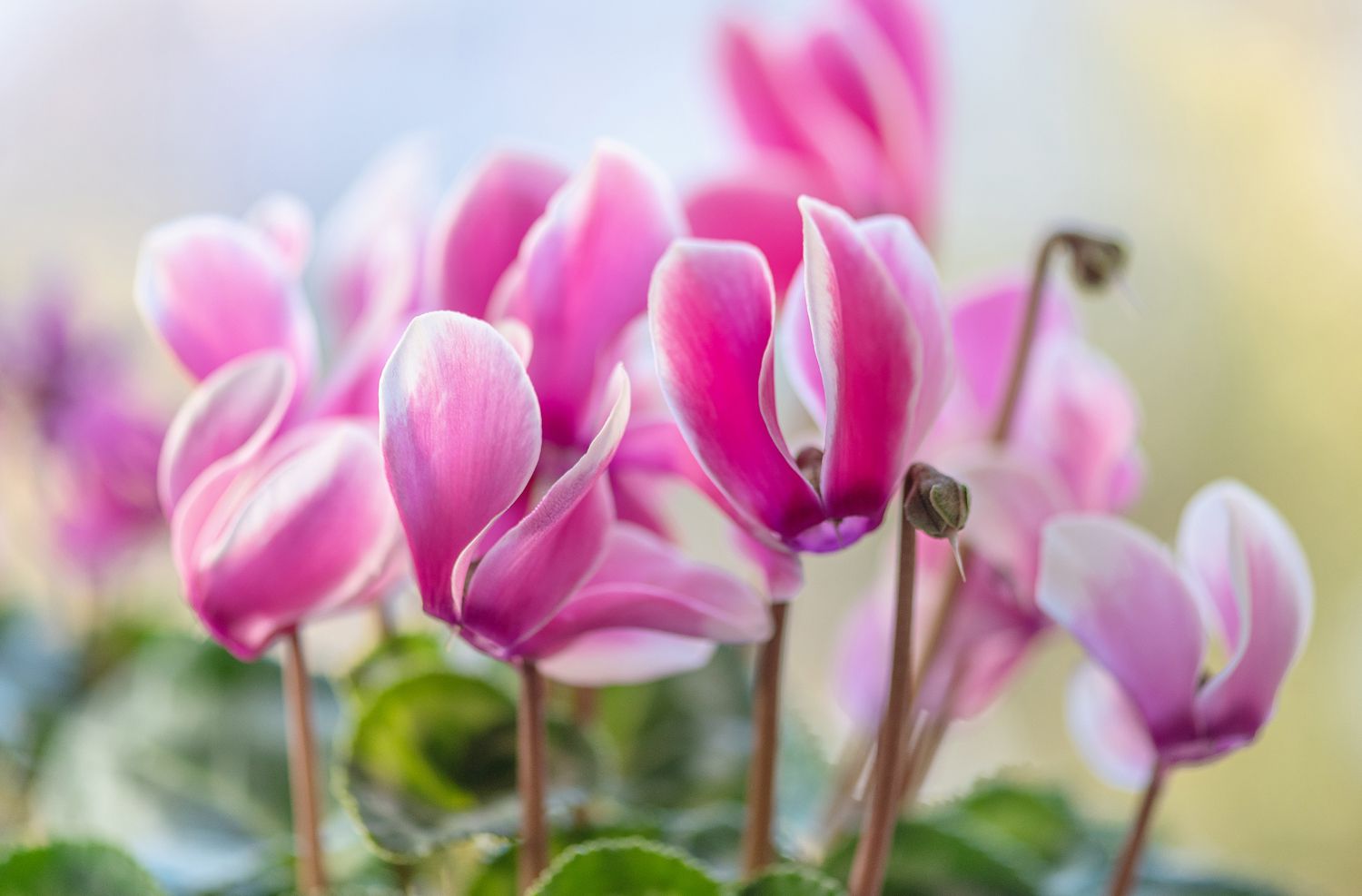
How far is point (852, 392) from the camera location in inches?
10.4

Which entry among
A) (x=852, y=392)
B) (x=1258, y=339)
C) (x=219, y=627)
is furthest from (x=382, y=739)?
(x=1258, y=339)

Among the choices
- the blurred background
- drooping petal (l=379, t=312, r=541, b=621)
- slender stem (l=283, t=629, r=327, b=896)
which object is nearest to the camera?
drooping petal (l=379, t=312, r=541, b=621)

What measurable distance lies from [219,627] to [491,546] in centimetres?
8

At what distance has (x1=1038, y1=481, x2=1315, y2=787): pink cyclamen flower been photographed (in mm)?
313

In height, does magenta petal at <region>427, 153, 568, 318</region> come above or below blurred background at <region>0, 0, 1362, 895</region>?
above

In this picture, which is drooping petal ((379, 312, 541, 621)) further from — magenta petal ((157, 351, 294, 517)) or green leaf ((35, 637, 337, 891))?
green leaf ((35, 637, 337, 891))

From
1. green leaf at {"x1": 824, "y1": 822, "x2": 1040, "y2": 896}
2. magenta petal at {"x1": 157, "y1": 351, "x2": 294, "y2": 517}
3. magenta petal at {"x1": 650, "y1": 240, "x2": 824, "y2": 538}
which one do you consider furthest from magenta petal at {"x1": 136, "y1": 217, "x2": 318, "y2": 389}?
green leaf at {"x1": 824, "y1": 822, "x2": 1040, "y2": 896}

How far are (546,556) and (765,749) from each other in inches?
3.9

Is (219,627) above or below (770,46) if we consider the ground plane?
below

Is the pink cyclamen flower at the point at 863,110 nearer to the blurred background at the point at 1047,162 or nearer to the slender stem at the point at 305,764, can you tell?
the slender stem at the point at 305,764

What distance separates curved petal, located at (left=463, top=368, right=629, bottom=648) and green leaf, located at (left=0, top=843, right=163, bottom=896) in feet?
0.54

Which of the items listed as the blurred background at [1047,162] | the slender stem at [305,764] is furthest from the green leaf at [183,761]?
the blurred background at [1047,162]

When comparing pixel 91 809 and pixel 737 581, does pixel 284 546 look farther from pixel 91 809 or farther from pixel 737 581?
pixel 91 809

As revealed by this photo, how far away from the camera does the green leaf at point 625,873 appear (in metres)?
0.31
